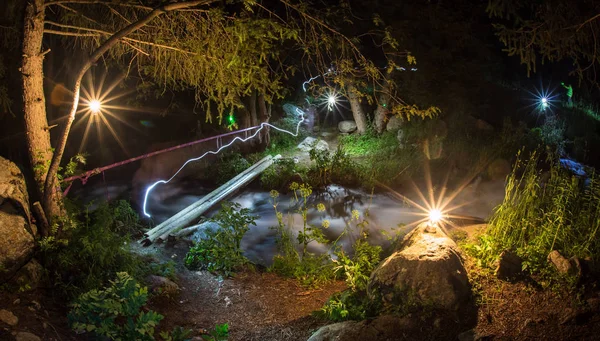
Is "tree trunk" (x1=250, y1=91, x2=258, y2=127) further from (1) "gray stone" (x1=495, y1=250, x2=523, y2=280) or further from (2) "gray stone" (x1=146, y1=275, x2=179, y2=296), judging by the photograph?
(1) "gray stone" (x1=495, y1=250, x2=523, y2=280)

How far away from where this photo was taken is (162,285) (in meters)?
5.65

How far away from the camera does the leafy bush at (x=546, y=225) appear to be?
4555mm

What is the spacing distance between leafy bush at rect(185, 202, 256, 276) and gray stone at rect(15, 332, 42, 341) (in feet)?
11.2

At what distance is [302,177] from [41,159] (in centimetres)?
802

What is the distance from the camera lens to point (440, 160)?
1283 centimetres

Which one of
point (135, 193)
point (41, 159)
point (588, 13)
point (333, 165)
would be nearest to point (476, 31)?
point (333, 165)

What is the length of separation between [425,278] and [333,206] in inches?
269

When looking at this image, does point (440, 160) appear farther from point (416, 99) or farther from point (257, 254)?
point (257, 254)

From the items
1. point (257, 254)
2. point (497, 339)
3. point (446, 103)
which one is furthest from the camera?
point (446, 103)

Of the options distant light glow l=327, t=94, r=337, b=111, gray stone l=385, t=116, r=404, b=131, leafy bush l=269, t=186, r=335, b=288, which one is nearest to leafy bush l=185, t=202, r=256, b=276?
leafy bush l=269, t=186, r=335, b=288

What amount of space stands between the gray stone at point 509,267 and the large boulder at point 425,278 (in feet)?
1.43

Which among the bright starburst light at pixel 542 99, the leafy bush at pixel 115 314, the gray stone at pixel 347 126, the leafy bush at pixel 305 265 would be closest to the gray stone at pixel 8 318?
the leafy bush at pixel 115 314

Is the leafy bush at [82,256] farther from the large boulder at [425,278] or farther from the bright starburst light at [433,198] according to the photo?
the bright starburst light at [433,198]

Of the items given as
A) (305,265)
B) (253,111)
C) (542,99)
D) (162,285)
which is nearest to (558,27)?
(305,265)
